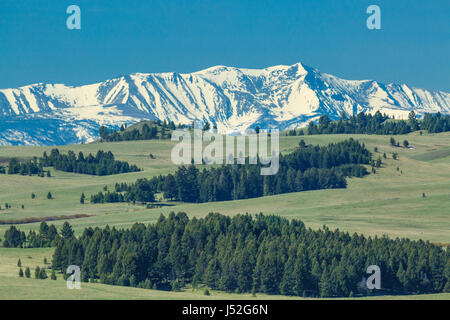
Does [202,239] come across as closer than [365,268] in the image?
No

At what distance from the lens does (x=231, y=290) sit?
11650 centimetres

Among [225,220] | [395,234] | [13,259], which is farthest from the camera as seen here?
[395,234]

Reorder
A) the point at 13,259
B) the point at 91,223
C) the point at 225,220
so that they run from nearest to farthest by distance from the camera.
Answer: the point at 13,259
the point at 225,220
the point at 91,223

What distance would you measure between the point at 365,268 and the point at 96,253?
1513 inches

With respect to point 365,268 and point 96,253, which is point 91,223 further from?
point 365,268

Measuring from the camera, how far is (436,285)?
122 meters

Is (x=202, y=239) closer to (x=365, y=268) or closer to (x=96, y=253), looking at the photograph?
(x=96, y=253)
